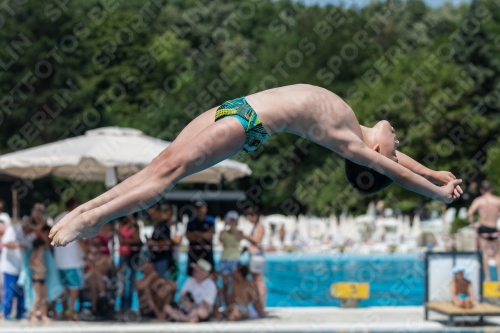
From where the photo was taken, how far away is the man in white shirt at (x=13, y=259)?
10727 mm

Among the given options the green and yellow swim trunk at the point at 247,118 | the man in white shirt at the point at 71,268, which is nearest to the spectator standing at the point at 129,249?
the man in white shirt at the point at 71,268

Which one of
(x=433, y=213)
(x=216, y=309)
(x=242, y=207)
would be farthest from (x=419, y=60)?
(x=216, y=309)

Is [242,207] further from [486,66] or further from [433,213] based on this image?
[486,66]

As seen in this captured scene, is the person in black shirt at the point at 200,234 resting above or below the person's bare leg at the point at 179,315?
above

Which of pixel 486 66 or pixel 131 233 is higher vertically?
pixel 486 66

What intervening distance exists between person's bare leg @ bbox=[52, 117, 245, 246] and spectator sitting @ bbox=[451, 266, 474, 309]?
26.5 ft

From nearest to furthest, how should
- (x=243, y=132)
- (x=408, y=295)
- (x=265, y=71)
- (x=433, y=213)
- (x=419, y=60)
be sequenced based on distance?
(x=243, y=132) < (x=408, y=295) < (x=433, y=213) < (x=419, y=60) < (x=265, y=71)

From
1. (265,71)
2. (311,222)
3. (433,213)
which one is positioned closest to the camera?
(311,222)

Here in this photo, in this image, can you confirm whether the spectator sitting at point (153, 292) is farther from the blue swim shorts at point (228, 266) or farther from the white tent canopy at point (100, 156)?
the white tent canopy at point (100, 156)

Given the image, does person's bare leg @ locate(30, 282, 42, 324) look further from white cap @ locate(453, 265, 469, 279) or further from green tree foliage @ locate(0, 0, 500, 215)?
green tree foliage @ locate(0, 0, 500, 215)

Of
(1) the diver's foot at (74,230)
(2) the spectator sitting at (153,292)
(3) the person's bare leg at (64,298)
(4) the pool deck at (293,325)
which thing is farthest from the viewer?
(3) the person's bare leg at (64,298)

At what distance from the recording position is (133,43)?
47.6 metres

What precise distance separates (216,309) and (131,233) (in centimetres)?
170

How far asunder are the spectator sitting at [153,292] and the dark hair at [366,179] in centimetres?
699
